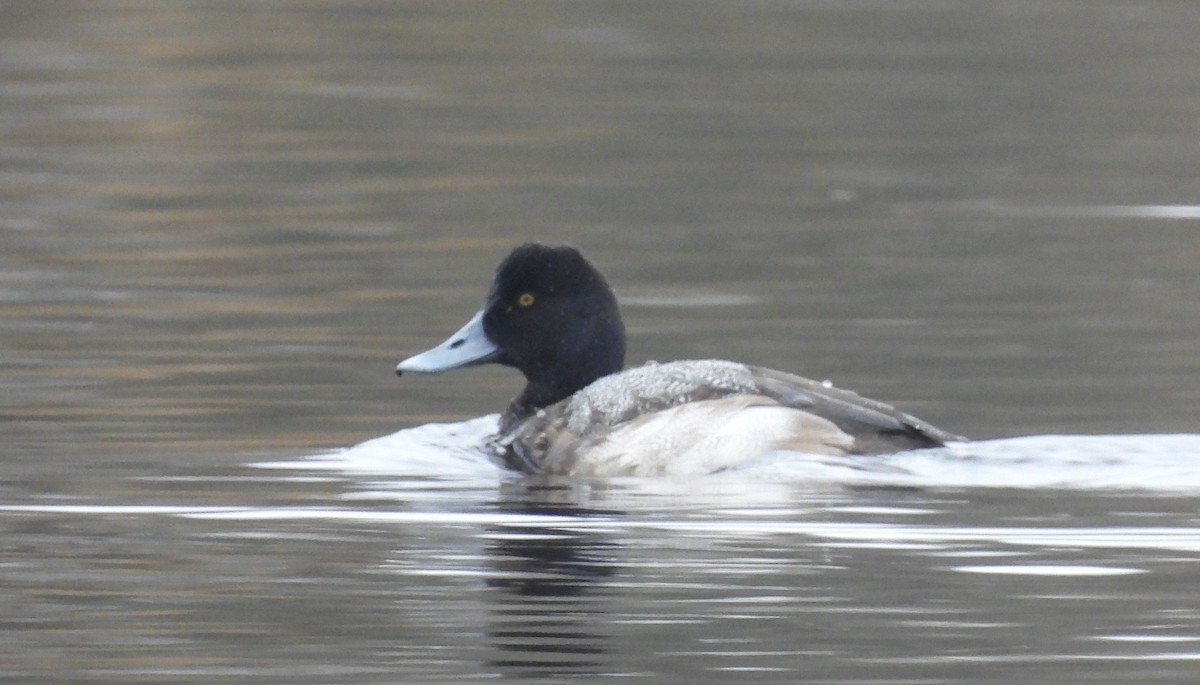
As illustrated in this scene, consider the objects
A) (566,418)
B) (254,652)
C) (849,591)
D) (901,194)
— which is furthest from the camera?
(901,194)

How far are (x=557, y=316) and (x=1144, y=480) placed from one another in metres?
2.42

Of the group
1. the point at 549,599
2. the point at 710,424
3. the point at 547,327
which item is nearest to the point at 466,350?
the point at 547,327

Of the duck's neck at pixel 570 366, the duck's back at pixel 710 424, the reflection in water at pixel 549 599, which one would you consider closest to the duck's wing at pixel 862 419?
the duck's back at pixel 710 424

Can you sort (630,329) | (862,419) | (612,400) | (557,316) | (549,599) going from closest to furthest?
(549,599) < (862,419) < (612,400) < (557,316) < (630,329)

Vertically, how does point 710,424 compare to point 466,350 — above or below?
below

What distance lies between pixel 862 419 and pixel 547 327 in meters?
1.59

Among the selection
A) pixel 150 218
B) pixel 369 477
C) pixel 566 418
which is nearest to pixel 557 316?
pixel 566 418

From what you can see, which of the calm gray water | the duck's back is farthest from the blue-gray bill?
the duck's back

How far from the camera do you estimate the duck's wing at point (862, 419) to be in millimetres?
8492

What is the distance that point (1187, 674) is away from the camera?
5.84m

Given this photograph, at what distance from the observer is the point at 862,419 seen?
8500 millimetres

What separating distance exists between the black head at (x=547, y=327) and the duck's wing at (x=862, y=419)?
1125mm

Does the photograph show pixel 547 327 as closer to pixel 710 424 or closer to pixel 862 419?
pixel 710 424

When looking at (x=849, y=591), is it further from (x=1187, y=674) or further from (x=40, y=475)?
(x=40, y=475)
